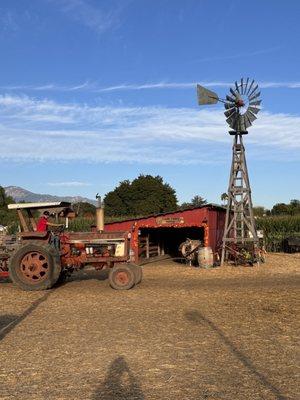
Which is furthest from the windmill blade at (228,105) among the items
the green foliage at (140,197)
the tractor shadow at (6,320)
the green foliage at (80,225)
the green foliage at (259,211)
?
the green foliage at (140,197)

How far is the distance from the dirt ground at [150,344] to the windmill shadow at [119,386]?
0.4 inches

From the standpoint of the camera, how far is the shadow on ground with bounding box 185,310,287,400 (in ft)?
17.9

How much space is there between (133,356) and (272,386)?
6.25 ft

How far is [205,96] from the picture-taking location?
21.0 meters

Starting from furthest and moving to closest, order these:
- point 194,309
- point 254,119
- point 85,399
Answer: point 254,119, point 194,309, point 85,399

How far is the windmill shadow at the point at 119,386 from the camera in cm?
519

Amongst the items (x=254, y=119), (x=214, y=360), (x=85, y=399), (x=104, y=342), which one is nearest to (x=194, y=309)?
(x=104, y=342)

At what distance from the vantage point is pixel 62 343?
24.5ft

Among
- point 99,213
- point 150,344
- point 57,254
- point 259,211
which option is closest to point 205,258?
point 99,213

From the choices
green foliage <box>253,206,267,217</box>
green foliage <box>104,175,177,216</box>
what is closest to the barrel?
green foliage <box>253,206,267,217</box>

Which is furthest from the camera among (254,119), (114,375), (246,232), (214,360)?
(246,232)

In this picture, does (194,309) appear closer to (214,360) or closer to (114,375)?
(214,360)

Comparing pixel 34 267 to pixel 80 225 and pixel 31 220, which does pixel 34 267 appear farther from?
pixel 80 225

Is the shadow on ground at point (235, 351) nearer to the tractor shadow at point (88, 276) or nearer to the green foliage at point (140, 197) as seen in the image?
the tractor shadow at point (88, 276)
